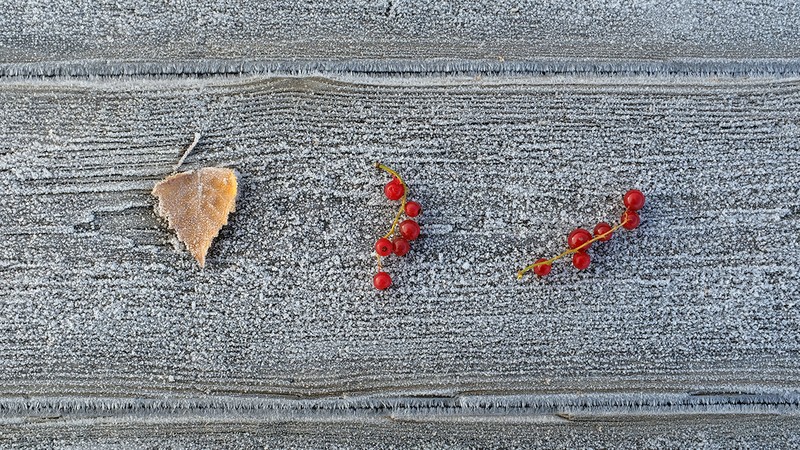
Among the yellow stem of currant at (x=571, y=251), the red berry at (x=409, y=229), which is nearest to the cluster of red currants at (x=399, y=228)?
the red berry at (x=409, y=229)

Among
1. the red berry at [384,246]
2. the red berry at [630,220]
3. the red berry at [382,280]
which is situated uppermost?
the red berry at [630,220]

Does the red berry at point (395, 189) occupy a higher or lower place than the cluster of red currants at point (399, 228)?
higher

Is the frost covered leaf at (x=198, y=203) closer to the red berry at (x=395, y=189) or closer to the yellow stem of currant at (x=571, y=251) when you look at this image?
the red berry at (x=395, y=189)

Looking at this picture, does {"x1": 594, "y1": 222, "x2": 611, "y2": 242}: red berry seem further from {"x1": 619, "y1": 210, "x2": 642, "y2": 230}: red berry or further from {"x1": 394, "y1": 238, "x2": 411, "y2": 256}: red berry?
{"x1": 394, "y1": 238, "x2": 411, "y2": 256}: red berry

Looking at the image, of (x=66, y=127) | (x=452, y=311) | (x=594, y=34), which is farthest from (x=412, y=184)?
(x=66, y=127)

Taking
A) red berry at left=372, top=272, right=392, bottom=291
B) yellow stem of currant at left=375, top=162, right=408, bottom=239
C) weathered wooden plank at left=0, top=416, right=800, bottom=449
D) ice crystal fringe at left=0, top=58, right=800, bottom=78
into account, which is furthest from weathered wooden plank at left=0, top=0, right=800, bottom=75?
weathered wooden plank at left=0, top=416, right=800, bottom=449
